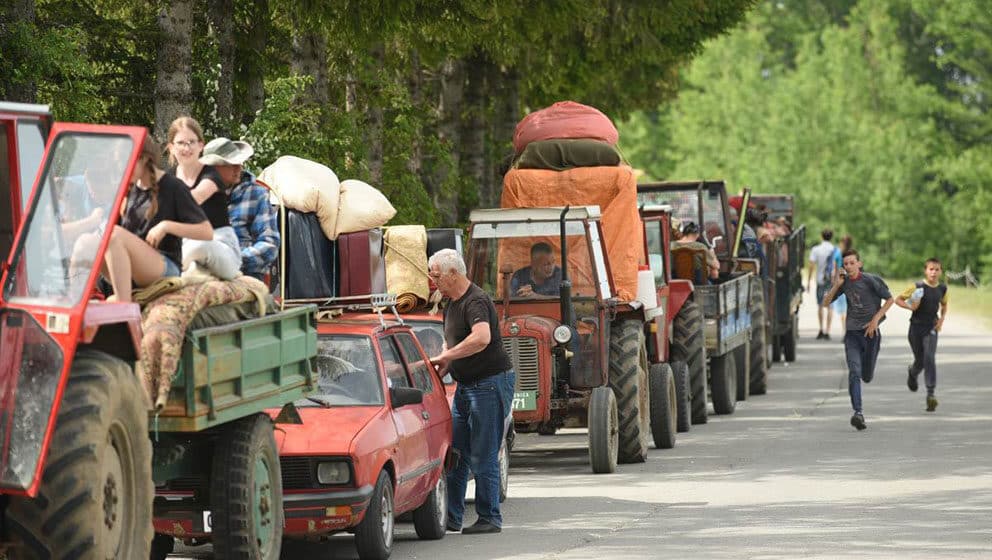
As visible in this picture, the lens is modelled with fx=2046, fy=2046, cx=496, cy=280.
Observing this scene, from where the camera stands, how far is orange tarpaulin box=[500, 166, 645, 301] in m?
20.0

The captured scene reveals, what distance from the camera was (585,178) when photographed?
67.1 ft

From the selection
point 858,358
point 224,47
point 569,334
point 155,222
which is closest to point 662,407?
point 569,334

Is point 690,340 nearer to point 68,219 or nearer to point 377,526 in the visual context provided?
point 377,526

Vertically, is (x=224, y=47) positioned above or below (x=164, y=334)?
above

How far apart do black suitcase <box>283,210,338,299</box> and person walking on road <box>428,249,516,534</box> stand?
96 cm

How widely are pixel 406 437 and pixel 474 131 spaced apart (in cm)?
2133

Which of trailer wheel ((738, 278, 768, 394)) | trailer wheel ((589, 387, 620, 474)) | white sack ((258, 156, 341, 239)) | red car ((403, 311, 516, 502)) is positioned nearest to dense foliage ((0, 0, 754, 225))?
white sack ((258, 156, 341, 239))

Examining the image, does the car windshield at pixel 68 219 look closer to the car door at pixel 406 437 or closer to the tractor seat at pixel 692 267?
the car door at pixel 406 437

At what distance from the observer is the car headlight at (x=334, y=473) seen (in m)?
12.1

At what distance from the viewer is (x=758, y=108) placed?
316 ft

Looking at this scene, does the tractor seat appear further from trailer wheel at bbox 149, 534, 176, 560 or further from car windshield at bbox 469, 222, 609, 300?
trailer wheel at bbox 149, 534, 176, 560

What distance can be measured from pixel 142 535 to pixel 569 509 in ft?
21.8

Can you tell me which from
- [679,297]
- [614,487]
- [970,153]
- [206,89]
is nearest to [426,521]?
[614,487]

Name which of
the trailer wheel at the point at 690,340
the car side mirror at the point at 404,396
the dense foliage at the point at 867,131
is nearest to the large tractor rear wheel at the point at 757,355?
the trailer wheel at the point at 690,340
